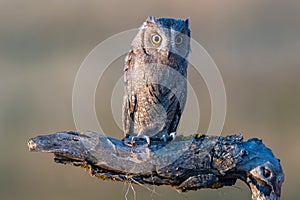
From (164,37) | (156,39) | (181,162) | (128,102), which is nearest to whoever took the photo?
(181,162)

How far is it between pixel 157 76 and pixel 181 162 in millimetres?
2033

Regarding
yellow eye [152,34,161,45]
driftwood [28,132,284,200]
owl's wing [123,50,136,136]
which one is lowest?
driftwood [28,132,284,200]

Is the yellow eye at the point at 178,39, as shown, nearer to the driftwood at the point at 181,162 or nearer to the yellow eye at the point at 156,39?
the yellow eye at the point at 156,39

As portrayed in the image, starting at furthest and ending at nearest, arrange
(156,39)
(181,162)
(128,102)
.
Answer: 1. (128,102)
2. (156,39)
3. (181,162)

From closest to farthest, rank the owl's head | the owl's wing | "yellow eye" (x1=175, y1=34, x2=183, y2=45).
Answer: the owl's head, "yellow eye" (x1=175, y1=34, x2=183, y2=45), the owl's wing

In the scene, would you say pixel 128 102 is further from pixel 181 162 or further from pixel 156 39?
pixel 181 162

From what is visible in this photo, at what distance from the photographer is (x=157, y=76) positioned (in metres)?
7.00

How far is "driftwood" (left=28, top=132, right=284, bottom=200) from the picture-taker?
5.03 m

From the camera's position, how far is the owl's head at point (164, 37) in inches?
268

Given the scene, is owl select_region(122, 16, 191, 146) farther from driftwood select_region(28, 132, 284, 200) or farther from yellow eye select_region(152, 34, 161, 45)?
driftwood select_region(28, 132, 284, 200)

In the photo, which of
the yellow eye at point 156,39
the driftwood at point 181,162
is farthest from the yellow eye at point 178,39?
the driftwood at point 181,162

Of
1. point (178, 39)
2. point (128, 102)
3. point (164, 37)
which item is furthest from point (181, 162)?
point (128, 102)

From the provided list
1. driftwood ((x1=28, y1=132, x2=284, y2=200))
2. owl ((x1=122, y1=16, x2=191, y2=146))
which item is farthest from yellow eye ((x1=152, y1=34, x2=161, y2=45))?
driftwood ((x1=28, y1=132, x2=284, y2=200))

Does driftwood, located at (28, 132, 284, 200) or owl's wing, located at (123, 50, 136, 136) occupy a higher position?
owl's wing, located at (123, 50, 136, 136)
